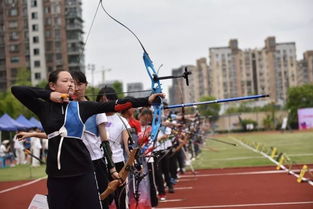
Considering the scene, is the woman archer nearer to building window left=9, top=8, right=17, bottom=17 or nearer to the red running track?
the red running track

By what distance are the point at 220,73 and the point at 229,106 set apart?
2547 centimetres

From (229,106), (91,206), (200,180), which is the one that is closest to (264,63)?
(229,106)

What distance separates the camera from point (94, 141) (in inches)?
242

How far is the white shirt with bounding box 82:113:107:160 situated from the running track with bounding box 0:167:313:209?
345 cm

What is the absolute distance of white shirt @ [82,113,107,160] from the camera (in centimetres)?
607

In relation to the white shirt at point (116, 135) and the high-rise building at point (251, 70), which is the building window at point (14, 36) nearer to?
the high-rise building at point (251, 70)

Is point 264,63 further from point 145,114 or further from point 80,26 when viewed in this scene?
point 145,114

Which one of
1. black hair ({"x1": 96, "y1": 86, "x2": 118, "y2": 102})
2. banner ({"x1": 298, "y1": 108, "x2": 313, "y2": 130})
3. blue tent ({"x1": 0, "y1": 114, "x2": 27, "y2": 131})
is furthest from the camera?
banner ({"x1": 298, "y1": 108, "x2": 313, "y2": 130})

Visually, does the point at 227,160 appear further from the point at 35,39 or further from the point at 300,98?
the point at 300,98

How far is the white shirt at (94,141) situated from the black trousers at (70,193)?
1536mm

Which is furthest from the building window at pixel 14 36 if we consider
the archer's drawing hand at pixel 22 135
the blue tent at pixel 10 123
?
the archer's drawing hand at pixel 22 135

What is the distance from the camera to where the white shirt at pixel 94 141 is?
6.07 m

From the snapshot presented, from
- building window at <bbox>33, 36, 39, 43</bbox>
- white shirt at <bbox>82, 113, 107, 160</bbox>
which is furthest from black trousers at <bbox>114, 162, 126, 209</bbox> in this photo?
building window at <bbox>33, 36, 39, 43</bbox>

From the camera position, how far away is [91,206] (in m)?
4.56
